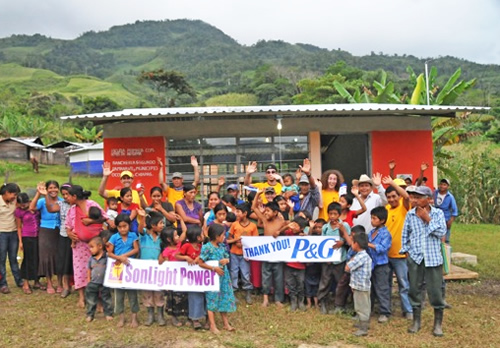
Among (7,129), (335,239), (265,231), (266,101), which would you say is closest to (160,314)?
(265,231)

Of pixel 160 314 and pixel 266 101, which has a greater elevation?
pixel 266 101

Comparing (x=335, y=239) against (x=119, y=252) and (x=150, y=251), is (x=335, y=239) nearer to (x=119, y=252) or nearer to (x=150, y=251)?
(x=150, y=251)

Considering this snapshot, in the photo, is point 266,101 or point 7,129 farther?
point 266,101

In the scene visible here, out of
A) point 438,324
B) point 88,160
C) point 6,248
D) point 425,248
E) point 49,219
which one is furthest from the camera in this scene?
point 88,160

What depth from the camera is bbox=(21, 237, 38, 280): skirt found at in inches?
245

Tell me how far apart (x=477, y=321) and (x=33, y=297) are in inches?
211

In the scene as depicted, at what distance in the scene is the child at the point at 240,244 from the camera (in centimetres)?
566

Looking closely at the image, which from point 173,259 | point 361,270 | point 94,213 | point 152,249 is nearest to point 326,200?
point 361,270

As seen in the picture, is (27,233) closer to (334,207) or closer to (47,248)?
(47,248)

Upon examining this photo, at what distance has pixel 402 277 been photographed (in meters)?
5.18

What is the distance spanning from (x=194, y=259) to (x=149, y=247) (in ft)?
1.85

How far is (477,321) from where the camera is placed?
5188mm

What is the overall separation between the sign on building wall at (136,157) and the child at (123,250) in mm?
3000

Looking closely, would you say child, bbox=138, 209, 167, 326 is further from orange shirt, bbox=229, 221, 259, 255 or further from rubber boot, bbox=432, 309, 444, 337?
rubber boot, bbox=432, 309, 444, 337
